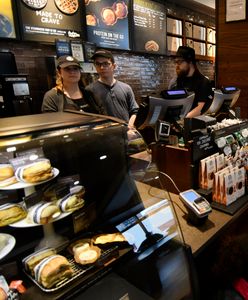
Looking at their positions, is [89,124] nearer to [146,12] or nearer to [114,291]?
[114,291]

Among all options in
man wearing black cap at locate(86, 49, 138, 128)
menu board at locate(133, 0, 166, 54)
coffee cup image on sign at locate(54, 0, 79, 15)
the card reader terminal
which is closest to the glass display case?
the card reader terminal

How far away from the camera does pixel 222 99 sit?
2.06 m

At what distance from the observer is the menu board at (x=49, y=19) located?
11.4 feet

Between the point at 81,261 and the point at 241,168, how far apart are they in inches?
38.7

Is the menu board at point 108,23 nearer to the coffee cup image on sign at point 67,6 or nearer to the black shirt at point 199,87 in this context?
the coffee cup image on sign at point 67,6

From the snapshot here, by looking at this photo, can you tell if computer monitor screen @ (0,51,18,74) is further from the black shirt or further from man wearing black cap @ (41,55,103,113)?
the black shirt

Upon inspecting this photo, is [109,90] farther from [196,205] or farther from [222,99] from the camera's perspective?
[196,205]

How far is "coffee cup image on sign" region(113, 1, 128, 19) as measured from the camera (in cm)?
462

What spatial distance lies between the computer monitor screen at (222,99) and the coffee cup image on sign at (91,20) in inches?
114

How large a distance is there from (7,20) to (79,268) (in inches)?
133

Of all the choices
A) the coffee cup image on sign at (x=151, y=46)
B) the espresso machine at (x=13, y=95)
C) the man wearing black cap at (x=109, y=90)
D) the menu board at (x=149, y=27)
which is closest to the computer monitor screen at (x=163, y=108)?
the man wearing black cap at (x=109, y=90)

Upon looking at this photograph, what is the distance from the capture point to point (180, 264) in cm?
102

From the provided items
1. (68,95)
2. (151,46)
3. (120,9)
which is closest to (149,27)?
(151,46)

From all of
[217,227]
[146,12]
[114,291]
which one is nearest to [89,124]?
[114,291]
